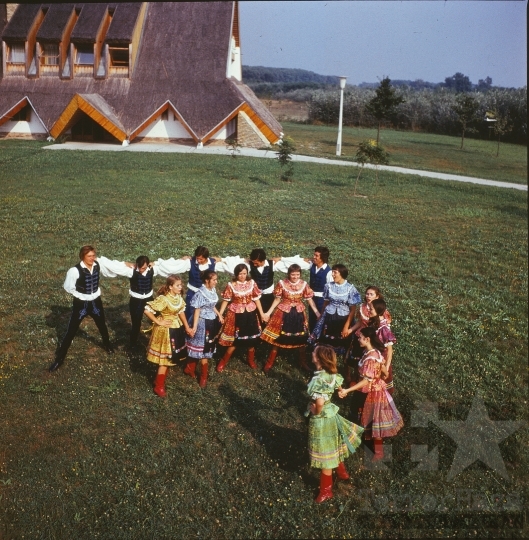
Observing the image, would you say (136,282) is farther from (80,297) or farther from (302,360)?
(302,360)

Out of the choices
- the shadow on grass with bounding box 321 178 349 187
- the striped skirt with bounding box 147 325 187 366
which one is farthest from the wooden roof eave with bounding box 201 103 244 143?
the striped skirt with bounding box 147 325 187 366

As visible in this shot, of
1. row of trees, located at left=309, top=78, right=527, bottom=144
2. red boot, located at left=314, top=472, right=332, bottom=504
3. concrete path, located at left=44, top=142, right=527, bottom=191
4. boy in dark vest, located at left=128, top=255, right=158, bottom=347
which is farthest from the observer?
row of trees, located at left=309, top=78, right=527, bottom=144

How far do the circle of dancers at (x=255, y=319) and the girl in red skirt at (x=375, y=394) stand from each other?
0.01 meters

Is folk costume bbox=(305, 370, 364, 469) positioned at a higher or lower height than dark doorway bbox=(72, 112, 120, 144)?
lower

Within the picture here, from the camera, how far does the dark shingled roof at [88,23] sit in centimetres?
3175

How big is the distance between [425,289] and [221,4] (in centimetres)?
3004

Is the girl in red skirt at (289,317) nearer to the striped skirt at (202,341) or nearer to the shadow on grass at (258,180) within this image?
the striped skirt at (202,341)

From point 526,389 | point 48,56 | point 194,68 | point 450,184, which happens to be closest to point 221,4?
point 194,68

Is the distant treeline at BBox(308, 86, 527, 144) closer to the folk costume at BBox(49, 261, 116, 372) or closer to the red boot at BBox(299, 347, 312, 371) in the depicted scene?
Answer: the red boot at BBox(299, 347, 312, 371)

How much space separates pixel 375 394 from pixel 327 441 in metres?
0.94

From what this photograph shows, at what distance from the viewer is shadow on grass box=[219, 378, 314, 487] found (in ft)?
19.3

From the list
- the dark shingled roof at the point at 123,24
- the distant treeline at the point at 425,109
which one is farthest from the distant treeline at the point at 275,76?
the dark shingled roof at the point at 123,24

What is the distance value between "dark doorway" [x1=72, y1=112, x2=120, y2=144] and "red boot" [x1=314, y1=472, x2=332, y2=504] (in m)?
30.1

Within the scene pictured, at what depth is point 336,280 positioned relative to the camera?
7.32m
